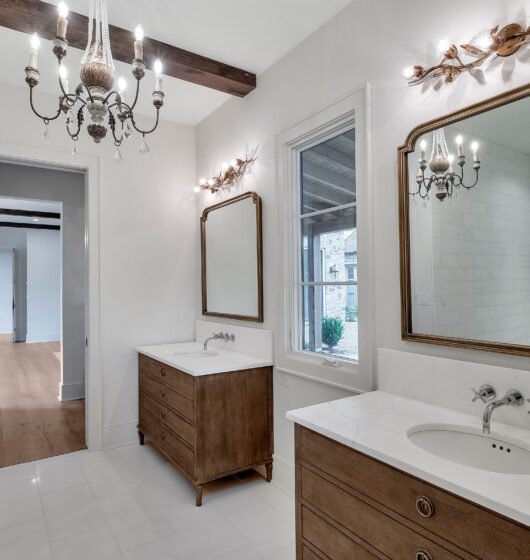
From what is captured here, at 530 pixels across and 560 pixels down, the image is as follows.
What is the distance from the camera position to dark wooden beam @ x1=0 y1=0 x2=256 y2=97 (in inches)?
83.0

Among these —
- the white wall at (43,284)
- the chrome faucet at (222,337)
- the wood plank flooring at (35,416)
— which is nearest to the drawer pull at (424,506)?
the chrome faucet at (222,337)

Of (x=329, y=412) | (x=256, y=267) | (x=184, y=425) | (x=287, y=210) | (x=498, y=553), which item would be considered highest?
(x=287, y=210)

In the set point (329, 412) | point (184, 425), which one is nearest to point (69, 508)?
point (184, 425)

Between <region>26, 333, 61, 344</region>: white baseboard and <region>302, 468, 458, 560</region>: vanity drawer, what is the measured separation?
9.38m

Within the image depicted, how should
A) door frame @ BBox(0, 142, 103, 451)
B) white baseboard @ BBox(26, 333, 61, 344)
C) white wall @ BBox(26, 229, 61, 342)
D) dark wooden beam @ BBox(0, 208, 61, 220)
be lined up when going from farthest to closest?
white baseboard @ BBox(26, 333, 61, 344) → white wall @ BBox(26, 229, 61, 342) → dark wooden beam @ BBox(0, 208, 61, 220) → door frame @ BBox(0, 142, 103, 451)

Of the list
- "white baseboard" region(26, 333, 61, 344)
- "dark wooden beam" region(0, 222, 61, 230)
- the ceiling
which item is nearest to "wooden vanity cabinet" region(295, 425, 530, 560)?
the ceiling

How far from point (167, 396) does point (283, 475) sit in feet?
3.05

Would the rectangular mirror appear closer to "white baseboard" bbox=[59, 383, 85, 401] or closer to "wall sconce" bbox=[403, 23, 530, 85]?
"wall sconce" bbox=[403, 23, 530, 85]

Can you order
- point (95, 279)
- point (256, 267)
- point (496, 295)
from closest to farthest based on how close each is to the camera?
point (496, 295)
point (256, 267)
point (95, 279)

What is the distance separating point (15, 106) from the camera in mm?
2994

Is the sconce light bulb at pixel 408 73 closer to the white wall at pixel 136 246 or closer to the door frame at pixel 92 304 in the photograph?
the white wall at pixel 136 246

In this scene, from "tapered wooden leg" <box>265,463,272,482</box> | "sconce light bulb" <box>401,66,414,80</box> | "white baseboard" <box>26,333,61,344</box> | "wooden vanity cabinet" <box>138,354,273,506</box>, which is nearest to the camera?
"sconce light bulb" <box>401,66,414,80</box>

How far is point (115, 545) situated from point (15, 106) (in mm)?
2951

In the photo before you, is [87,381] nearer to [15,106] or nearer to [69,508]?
[69,508]
